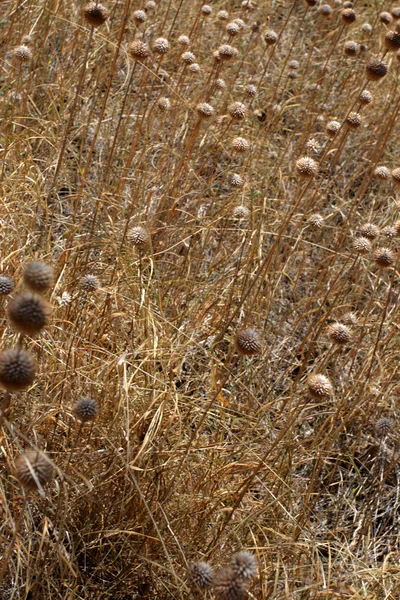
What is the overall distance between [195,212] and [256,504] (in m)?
1.49

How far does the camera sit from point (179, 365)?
237 centimetres

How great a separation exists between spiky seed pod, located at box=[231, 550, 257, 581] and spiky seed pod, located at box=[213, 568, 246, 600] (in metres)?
0.01

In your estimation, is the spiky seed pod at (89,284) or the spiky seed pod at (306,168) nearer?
the spiky seed pod at (89,284)

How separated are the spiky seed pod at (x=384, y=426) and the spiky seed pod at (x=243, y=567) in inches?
52.8

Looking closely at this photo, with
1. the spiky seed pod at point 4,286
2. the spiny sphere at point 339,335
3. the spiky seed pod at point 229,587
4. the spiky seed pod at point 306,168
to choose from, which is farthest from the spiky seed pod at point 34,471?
the spiky seed pod at point 306,168

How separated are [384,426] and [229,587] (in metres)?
1.44

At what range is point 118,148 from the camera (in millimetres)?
3582

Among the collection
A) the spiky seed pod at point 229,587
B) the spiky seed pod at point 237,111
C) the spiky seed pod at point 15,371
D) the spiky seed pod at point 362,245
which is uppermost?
the spiky seed pod at point 237,111

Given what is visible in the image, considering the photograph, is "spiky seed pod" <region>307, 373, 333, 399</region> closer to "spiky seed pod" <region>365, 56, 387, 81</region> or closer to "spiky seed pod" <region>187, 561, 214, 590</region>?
"spiky seed pod" <region>187, 561, 214, 590</region>

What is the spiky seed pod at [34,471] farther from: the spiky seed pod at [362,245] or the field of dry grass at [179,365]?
the spiky seed pod at [362,245]

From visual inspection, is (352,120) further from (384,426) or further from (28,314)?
(28,314)

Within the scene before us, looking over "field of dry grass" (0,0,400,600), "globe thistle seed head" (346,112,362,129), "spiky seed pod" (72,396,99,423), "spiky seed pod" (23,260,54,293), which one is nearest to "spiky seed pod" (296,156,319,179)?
"field of dry grass" (0,0,400,600)

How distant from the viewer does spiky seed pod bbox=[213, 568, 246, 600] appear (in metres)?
1.39

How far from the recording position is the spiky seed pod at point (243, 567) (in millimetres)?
1430
